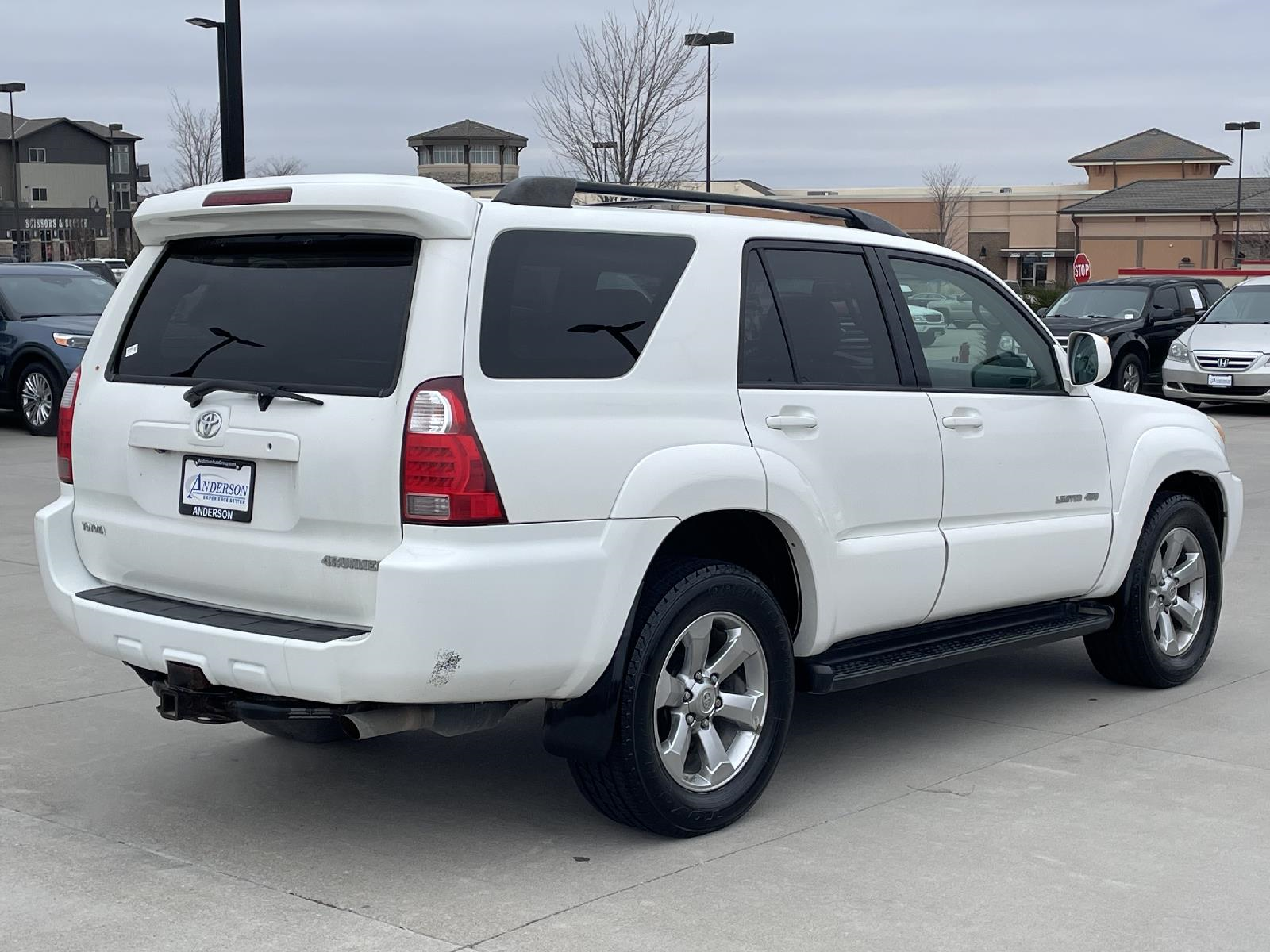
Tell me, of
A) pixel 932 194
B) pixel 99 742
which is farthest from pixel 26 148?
pixel 99 742

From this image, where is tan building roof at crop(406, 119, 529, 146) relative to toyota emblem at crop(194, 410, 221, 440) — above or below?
above

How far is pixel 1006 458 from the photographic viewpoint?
580 cm

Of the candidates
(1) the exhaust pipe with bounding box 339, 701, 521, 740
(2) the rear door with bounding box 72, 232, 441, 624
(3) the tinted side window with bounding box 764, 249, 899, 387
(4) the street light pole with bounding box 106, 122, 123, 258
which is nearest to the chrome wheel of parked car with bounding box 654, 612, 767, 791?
(1) the exhaust pipe with bounding box 339, 701, 521, 740

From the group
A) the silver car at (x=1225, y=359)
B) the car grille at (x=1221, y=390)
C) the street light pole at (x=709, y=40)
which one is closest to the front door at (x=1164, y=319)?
the silver car at (x=1225, y=359)

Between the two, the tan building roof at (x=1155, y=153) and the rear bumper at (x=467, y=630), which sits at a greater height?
the tan building roof at (x=1155, y=153)

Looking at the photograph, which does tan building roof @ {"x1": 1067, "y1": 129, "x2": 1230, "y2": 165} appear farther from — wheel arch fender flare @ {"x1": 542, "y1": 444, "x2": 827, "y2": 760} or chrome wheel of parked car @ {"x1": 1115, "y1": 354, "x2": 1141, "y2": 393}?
wheel arch fender flare @ {"x1": 542, "y1": 444, "x2": 827, "y2": 760}

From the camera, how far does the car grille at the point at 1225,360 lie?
2092 centimetres

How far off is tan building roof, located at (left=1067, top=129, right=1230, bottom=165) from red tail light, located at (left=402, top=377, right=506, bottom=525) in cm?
8916

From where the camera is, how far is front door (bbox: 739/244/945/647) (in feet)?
16.4

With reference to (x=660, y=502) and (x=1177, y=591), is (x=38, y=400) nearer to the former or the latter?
(x=1177, y=591)

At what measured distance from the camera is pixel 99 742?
5.85 metres

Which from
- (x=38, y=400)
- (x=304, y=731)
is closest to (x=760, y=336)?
(x=304, y=731)

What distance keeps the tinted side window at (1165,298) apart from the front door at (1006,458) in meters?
18.8

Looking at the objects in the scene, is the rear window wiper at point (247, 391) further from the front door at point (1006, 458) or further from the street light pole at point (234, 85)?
the street light pole at point (234, 85)
